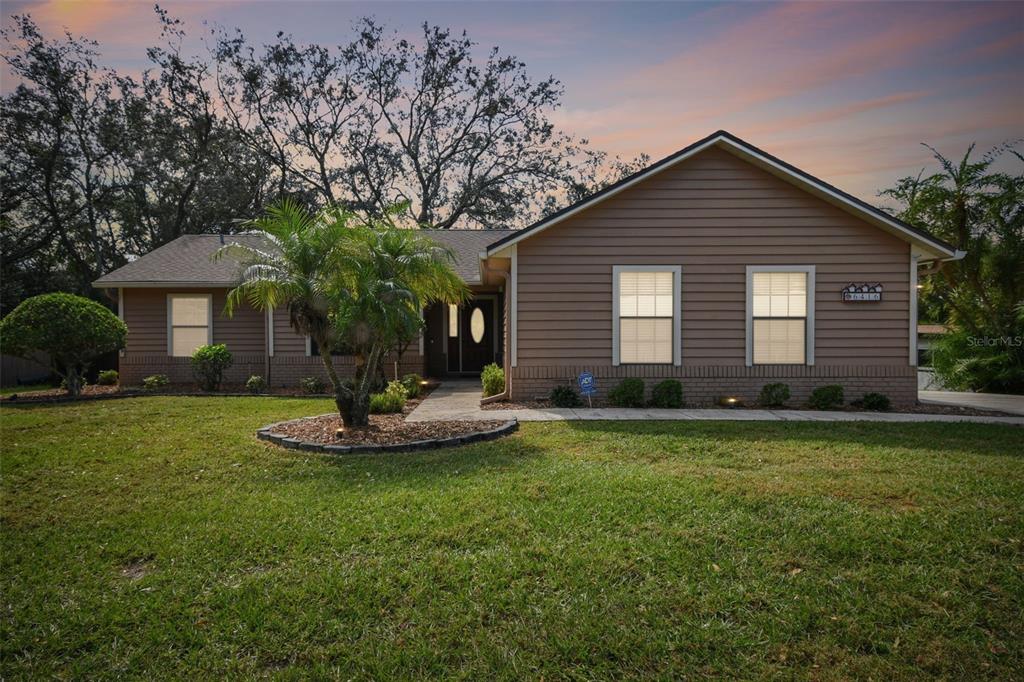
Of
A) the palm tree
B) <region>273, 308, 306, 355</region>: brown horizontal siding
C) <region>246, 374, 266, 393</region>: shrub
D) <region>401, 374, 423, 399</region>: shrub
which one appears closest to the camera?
the palm tree

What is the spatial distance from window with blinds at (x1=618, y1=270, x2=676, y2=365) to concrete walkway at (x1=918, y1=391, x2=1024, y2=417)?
18.1 ft

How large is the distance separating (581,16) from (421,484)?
8877 mm

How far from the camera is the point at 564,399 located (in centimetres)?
992

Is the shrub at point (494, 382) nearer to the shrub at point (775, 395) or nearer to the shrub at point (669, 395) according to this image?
the shrub at point (669, 395)

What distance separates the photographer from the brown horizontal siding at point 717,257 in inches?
395

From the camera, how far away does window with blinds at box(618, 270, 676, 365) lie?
33.4 feet

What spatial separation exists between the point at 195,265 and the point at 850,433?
49.1 ft

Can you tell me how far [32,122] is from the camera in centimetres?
2128

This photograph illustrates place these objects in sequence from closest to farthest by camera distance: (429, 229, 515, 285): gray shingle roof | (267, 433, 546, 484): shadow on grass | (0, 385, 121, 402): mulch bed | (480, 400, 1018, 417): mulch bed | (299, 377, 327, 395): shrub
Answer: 1. (267, 433, 546, 484): shadow on grass
2. (480, 400, 1018, 417): mulch bed
3. (0, 385, 121, 402): mulch bed
4. (299, 377, 327, 395): shrub
5. (429, 229, 515, 285): gray shingle roof

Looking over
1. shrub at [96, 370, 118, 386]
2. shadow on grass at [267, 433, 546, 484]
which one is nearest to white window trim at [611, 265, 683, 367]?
shadow on grass at [267, 433, 546, 484]

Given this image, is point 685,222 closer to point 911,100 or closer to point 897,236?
point 897,236

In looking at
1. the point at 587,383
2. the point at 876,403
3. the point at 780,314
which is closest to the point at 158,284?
the point at 587,383

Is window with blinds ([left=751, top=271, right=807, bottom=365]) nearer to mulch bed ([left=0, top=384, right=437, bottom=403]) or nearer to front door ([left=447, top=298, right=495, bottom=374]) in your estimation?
mulch bed ([left=0, top=384, right=437, bottom=403])

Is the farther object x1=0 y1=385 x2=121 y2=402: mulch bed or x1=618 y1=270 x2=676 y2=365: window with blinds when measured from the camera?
x1=0 y1=385 x2=121 y2=402: mulch bed
